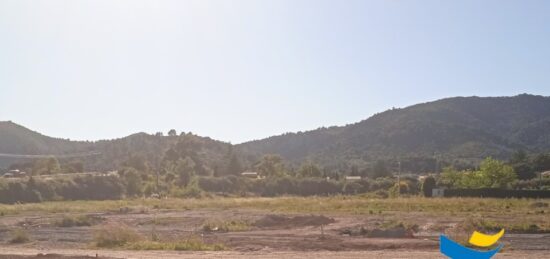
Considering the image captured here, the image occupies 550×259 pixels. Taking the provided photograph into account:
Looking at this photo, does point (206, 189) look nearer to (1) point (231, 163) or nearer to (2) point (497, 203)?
(1) point (231, 163)

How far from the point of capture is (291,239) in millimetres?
33656

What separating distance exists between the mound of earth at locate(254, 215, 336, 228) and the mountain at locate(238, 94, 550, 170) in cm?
11332

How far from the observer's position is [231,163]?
5950 inches

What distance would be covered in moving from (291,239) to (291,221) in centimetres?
1244

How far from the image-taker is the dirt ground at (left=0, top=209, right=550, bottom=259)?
84.8 feet

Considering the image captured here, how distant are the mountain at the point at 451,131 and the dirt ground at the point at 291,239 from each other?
4544 inches

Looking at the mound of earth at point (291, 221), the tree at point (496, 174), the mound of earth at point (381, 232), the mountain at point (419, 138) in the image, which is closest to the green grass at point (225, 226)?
the mound of earth at point (291, 221)

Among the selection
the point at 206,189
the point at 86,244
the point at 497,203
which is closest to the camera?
the point at 86,244

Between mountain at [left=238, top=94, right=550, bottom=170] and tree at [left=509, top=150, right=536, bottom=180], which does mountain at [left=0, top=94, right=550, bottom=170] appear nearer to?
mountain at [left=238, top=94, right=550, bottom=170]

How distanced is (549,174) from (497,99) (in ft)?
262

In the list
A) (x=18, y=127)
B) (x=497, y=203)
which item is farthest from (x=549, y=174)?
(x=18, y=127)

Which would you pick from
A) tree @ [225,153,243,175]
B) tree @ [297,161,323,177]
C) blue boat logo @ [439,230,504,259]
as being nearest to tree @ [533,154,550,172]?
tree @ [297,161,323,177]

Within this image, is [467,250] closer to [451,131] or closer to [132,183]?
[132,183]

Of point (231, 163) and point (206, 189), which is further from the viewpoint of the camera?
point (231, 163)
